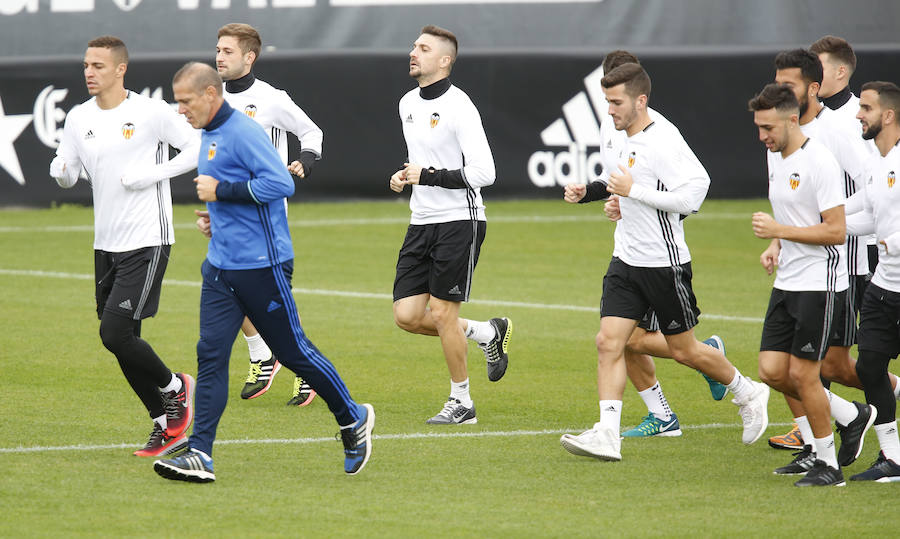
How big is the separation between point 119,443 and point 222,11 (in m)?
14.5

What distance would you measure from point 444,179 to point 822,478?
308 centimetres

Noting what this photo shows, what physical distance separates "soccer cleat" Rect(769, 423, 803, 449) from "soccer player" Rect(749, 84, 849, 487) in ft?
3.49

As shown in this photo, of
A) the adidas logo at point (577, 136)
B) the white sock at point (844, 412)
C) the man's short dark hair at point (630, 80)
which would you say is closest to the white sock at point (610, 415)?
the white sock at point (844, 412)

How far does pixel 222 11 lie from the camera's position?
850 inches

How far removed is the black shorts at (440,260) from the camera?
914 centimetres

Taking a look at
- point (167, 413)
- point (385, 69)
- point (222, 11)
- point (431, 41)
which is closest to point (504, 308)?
point (431, 41)

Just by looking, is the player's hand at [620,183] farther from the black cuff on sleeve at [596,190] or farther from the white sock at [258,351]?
the white sock at [258,351]

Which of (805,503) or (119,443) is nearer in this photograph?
(805,503)

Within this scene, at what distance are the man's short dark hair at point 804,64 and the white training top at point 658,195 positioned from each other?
29.3 inches

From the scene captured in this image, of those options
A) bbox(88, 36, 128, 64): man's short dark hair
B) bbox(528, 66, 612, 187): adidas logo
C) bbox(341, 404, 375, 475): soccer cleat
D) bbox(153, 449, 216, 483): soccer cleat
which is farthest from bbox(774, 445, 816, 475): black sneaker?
bbox(528, 66, 612, 187): adidas logo

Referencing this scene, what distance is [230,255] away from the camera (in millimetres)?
7102

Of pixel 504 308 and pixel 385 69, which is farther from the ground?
pixel 385 69

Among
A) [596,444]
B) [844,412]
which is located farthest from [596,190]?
[844,412]

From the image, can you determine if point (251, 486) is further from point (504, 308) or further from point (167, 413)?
point (504, 308)
